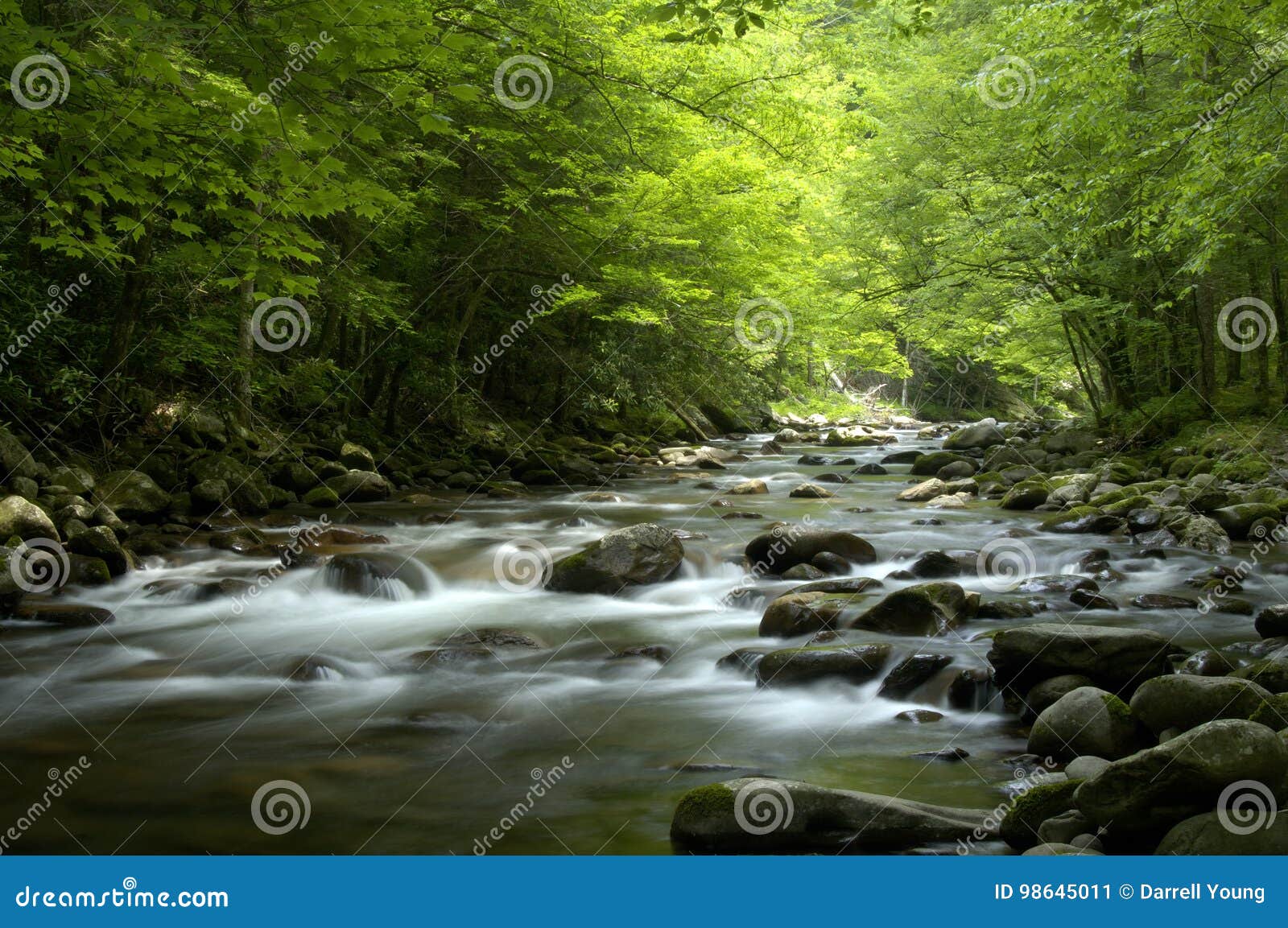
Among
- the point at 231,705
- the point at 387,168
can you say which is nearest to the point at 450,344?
the point at 387,168

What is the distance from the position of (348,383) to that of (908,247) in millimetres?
11079

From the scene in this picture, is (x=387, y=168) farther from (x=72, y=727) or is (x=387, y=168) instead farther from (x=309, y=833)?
(x=309, y=833)

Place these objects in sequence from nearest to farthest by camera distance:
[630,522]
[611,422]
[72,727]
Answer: [72,727] < [630,522] < [611,422]

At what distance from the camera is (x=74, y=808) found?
14.6 ft
